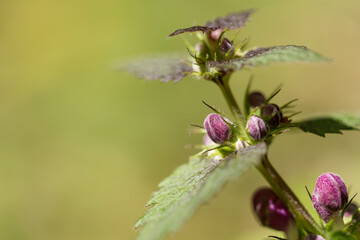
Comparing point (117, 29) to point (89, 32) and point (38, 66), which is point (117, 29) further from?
point (38, 66)

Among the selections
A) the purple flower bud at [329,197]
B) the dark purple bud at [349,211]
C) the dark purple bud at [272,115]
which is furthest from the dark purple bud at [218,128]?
the dark purple bud at [349,211]

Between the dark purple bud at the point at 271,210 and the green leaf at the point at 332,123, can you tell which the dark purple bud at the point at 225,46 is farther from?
the dark purple bud at the point at 271,210

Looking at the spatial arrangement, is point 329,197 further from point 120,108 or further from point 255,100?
point 120,108

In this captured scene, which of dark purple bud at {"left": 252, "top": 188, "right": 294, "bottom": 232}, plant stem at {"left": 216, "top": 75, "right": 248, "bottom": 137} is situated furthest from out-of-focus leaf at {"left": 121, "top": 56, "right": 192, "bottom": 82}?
dark purple bud at {"left": 252, "top": 188, "right": 294, "bottom": 232}

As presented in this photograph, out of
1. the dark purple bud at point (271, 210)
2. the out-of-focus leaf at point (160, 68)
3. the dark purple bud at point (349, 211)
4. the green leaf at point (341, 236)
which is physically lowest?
the green leaf at point (341, 236)

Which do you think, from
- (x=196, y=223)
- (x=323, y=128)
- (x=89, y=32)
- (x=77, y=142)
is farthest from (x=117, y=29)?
(x=323, y=128)

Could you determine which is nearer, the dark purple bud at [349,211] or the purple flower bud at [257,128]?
the purple flower bud at [257,128]

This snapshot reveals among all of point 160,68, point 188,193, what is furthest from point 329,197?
point 160,68
